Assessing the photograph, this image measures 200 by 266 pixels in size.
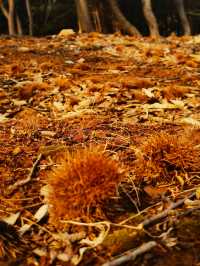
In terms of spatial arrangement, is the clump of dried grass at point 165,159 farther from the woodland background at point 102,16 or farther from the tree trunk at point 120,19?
the woodland background at point 102,16

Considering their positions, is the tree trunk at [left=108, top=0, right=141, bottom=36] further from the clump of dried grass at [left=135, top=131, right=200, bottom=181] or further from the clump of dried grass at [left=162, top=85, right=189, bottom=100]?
the clump of dried grass at [left=135, top=131, right=200, bottom=181]

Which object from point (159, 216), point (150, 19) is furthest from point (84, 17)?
point (159, 216)

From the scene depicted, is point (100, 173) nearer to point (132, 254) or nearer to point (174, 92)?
point (132, 254)

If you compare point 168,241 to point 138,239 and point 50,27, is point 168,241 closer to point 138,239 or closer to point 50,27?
point 138,239

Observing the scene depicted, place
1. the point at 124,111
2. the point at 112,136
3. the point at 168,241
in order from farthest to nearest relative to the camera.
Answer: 1. the point at 124,111
2. the point at 112,136
3. the point at 168,241

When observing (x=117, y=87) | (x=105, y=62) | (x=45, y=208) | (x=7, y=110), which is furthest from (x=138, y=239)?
(x=105, y=62)

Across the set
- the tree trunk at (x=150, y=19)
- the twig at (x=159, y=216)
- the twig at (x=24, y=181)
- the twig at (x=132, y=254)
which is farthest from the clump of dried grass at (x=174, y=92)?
the tree trunk at (x=150, y=19)
